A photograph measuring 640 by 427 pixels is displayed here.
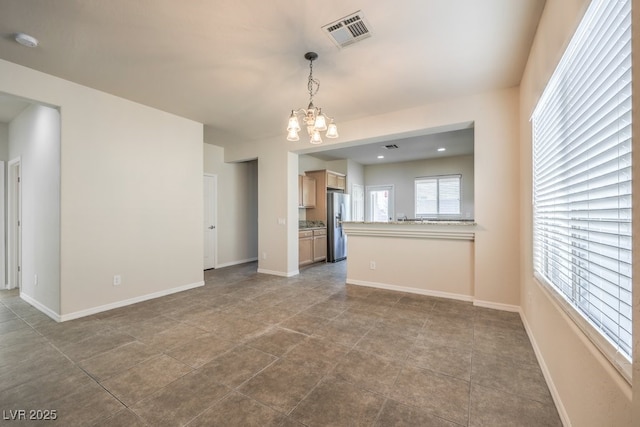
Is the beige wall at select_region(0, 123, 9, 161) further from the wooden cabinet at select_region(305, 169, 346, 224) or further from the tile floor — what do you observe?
the wooden cabinet at select_region(305, 169, 346, 224)

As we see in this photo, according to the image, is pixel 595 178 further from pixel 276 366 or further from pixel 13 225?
pixel 13 225

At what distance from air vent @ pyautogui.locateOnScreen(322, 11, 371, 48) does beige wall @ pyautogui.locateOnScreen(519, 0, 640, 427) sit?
122 cm

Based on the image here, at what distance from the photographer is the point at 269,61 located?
2.70m

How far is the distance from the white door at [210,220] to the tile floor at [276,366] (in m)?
2.36

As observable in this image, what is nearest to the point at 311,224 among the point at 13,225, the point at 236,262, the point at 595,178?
the point at 236,262

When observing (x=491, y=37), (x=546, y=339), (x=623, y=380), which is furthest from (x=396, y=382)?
(x=491, y=37)

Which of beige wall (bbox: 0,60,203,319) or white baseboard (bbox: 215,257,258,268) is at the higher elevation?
beige wall (bbox: 0,60,203,319)

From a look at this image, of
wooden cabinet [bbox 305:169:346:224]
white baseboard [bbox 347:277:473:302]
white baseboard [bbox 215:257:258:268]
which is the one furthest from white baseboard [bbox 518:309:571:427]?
white baseboard [bbox 215:257:258:268]

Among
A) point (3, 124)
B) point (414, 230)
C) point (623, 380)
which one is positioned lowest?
point (623, 380)

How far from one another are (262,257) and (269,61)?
3.71 m

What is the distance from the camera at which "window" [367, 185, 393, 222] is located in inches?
322

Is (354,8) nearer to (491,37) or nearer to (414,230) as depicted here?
(491,37)

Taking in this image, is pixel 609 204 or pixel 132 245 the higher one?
pixel 609 204

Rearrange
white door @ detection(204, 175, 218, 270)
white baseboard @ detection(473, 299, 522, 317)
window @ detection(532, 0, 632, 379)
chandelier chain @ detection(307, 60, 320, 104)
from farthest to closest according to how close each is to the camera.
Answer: white door @ detection(204, 175, 218, 270) → white baseboard @ detection(473, 299, 522, 317) → chandelier chain @ detection(307, 60, 320, 104) → window @ detection(532, 0, 632, 379)
